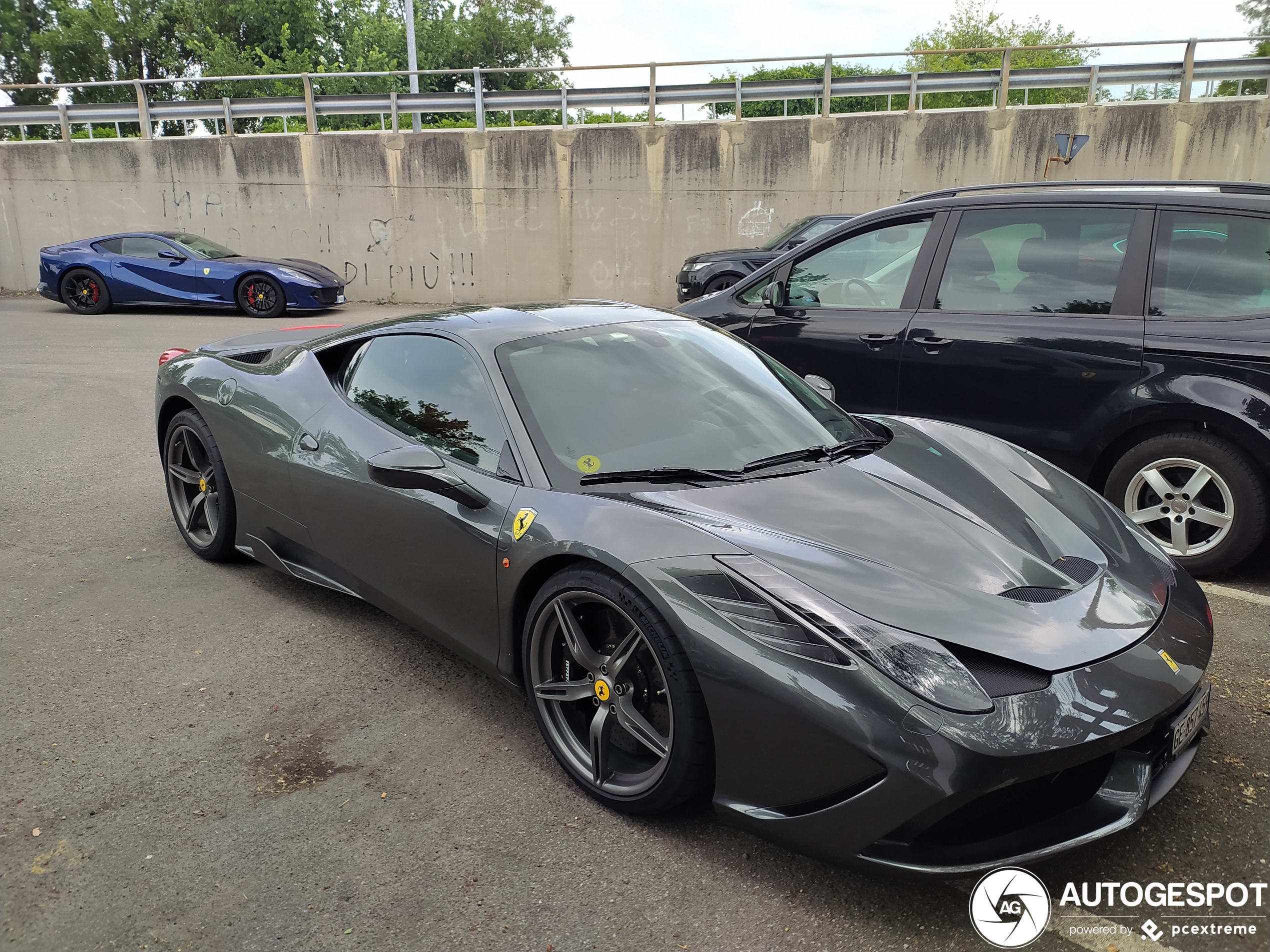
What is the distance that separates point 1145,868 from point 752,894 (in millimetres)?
963

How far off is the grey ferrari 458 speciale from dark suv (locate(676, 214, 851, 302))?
9963mm

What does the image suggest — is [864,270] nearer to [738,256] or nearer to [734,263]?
[734,263]

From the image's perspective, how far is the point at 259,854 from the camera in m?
2.41

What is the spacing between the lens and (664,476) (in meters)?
2.79

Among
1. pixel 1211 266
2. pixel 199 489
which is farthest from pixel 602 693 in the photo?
pixel 1211 266

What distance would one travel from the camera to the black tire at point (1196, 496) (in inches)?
154

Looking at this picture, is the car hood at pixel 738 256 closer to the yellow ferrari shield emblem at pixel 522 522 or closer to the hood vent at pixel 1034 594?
the yellow ferrari shield emblem at pixel 522 522

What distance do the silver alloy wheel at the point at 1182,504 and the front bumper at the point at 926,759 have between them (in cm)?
215

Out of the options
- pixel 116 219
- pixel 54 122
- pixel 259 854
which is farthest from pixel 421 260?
pixel 259 854

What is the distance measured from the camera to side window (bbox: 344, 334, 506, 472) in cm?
307

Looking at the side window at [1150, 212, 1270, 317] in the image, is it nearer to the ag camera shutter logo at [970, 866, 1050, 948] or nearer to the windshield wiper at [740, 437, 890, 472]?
the windshield wiper at [740, 437, 890, 472]

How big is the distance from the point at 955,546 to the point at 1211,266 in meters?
2.64

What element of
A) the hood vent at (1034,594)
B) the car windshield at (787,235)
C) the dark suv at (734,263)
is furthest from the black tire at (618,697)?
the car windshield at (787,235)

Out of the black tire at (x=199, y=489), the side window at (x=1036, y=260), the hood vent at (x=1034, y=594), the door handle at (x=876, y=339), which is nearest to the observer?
the hood vent at (x=1034, y=594)
